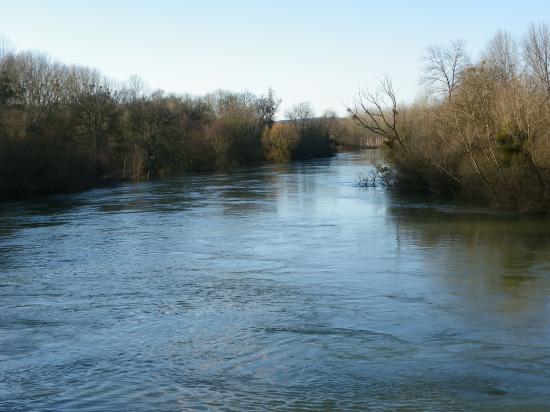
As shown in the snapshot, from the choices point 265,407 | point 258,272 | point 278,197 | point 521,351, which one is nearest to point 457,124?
point 278,197

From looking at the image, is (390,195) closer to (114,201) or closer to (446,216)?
(446,216)

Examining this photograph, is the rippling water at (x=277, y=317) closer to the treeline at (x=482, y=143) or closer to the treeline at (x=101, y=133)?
the treeline at (x=482, y=143)

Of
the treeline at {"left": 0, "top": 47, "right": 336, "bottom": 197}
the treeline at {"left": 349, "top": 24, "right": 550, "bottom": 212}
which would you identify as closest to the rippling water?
the treeline at {"left": 349, "top": 24, "right": 550, "bottom": 212}

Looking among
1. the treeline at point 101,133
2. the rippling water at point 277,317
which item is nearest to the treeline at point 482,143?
the rippling water at point 277,317

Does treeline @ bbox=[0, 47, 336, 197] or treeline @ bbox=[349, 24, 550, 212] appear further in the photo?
treeline @ bbox=[0, 47, 336, 197]

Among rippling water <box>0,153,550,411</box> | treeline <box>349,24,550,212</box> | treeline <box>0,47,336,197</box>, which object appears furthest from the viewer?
treeline <box>0,47,336,197</box>

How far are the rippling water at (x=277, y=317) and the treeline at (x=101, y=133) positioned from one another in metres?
12.6

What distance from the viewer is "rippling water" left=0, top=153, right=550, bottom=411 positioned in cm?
659

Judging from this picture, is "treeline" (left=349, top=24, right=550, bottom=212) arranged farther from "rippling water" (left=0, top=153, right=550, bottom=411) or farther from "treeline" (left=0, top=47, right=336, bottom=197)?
"treeline" (left=0, top=47, right=336, bottom=197)

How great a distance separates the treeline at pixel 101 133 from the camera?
101 ft

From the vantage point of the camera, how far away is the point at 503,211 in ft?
72.3

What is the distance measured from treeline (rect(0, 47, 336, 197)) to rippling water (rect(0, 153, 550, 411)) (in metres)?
12.6

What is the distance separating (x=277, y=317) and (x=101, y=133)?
37.5 metres

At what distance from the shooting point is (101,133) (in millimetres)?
44250
